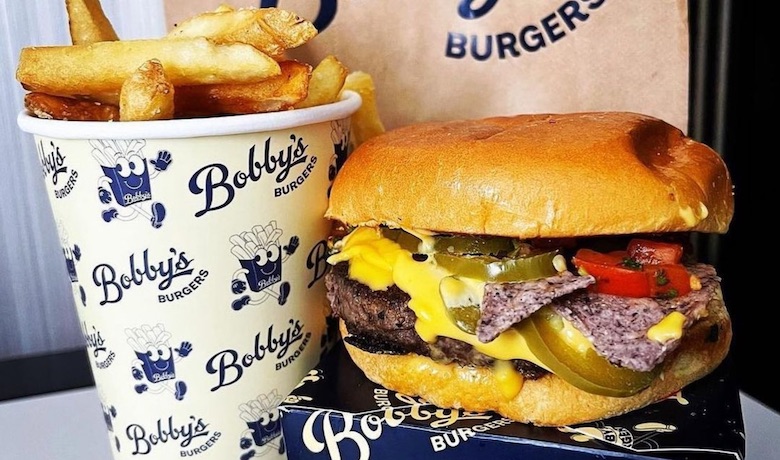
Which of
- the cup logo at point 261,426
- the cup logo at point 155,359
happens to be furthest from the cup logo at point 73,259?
the cup logo at point 261,426

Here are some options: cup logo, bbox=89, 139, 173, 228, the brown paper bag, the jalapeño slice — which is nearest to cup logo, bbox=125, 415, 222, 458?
cup logo, bbox=89, 139, 173, 228

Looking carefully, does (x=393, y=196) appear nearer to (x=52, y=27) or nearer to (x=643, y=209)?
(x=643, y=209)

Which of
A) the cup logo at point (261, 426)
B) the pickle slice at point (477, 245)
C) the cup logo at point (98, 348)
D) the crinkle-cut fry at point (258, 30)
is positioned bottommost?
the cup logo at point (261, 426)

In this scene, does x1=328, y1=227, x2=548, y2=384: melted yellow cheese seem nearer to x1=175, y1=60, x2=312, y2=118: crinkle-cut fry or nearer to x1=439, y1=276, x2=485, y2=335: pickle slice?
x1=439, y1=276, x2=485, y2=335: pickle slice

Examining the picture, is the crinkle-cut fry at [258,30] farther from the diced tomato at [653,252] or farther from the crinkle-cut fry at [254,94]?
the diced tomato at [653,252]

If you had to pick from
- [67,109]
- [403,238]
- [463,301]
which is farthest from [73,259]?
[463,301]

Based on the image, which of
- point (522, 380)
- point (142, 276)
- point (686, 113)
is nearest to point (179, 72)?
point (142, 276)
